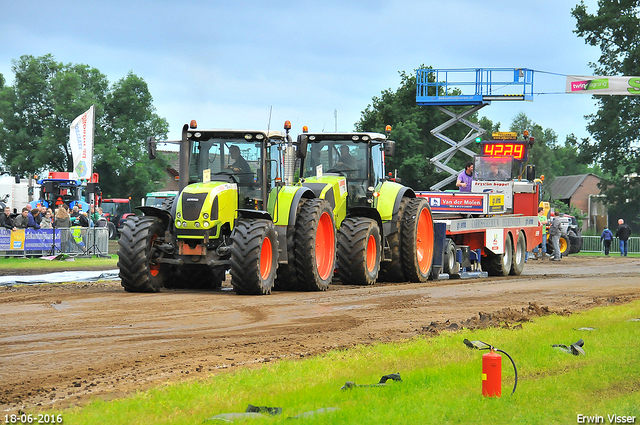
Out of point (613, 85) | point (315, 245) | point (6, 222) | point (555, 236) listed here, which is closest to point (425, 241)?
point (315, 245)

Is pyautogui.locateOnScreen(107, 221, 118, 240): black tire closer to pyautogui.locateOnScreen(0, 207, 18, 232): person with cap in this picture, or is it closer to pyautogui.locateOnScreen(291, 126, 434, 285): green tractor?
pyautogui.locateOnScreen(0, 207, 18, 232): person with cap

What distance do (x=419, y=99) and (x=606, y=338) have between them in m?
33.4

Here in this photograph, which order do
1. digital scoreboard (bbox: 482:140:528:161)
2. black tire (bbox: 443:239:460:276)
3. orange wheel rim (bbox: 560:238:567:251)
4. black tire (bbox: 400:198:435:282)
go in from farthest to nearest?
1. orange wheel rim (bbox: 560:238:567:251)
2. digital scoreboard (bbox: 482:140:528:161)
3. black tire (bbox: 443:239:460:276)
4. black tire (bbox: 400:198:435:282)

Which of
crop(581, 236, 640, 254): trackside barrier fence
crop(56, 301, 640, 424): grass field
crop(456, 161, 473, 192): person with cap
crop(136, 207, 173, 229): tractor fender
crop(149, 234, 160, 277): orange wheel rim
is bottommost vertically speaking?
crop(581, 236, 640, 254): trackside barrier fence

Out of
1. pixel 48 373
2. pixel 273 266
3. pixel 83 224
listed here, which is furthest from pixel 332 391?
pixel 83 224

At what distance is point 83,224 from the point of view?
2753 cm

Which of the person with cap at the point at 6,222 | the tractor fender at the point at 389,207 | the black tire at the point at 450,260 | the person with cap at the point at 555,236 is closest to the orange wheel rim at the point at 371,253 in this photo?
the tractor fender at the point at 389,207

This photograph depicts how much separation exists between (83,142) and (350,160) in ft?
55.5

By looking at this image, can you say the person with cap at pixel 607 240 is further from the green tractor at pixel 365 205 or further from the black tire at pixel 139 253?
the black tire at pixel 139 253

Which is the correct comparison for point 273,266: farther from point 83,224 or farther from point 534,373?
point 83,224

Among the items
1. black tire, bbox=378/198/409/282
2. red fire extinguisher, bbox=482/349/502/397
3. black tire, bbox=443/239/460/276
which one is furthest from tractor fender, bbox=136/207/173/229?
red fire extinguisher, bbox=482/349/502/397

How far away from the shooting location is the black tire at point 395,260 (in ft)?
55.6

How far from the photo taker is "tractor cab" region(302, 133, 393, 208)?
54.4 feet

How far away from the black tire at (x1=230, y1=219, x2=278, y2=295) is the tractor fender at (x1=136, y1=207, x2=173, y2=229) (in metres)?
1.16
